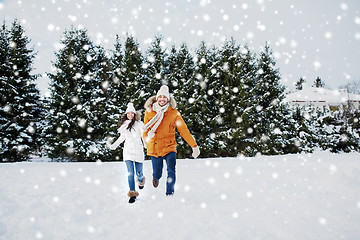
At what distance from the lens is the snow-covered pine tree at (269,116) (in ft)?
53.6

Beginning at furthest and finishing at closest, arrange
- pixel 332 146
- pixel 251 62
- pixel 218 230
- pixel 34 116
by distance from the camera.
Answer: pixel 251 62 < pixel 34 116 < pixel 332 146 < pixel 218 230

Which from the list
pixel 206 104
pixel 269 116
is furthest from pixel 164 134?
pixel 269 116

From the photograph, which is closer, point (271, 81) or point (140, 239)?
point (140, 239)

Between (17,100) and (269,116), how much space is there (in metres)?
17.4

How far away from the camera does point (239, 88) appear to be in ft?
54.4

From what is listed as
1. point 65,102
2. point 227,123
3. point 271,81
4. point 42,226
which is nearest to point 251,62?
point 271,81

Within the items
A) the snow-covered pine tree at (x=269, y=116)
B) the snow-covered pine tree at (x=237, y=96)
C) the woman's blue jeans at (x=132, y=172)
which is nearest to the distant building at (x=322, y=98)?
the snow-covered pine tree at (x=269, y=116)

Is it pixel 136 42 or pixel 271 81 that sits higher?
pixel 136 42

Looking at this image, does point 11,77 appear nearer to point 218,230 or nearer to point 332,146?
point 218,230

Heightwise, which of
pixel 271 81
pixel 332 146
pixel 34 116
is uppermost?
pixel 271 81

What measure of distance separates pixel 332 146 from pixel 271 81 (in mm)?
7039

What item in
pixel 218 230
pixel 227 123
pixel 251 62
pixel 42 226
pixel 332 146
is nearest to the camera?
pixel 218 230

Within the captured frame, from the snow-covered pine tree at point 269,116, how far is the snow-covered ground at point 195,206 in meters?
10.4

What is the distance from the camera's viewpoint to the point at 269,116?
55.6 ft
